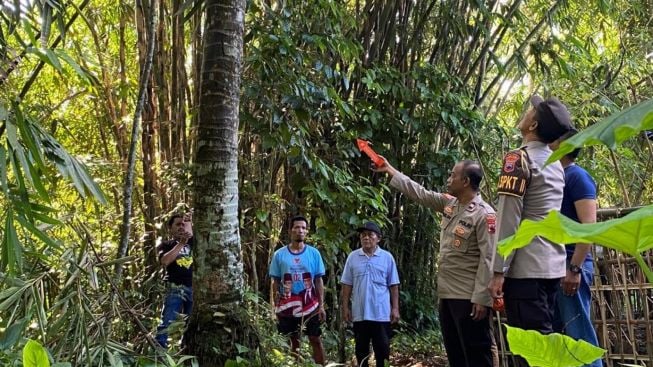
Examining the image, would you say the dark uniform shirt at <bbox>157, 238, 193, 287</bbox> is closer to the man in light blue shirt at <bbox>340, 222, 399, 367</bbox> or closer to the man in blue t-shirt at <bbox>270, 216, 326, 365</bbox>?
the man in blue t-shirt at <bbox>270, 216, 326, 365</bbox>

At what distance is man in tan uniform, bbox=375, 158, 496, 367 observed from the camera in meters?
2.67

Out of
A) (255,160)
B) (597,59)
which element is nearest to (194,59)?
(255,160)

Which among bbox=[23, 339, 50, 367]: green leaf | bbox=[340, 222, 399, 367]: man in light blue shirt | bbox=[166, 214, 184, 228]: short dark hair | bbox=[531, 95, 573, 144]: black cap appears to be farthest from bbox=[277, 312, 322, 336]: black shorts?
bbox=[23, 339, 50, 367]: green leaf

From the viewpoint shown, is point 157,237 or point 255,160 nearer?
point 255,160

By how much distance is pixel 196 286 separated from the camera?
2.45 metres

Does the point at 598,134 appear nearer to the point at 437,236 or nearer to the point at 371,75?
the point at 371,75

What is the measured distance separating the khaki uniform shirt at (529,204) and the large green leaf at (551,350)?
1.48 metres

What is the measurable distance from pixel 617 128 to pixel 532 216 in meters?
1.89

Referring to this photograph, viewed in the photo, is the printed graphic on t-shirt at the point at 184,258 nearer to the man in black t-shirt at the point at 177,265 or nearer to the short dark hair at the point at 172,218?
the man in black t-shirt at the point at 177,265

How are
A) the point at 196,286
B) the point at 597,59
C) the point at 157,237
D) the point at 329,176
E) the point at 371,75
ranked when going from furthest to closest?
the point at 597,59 < the point at 157,237 < the point at 371,75 < the point at 329,176 < the point at 196,286

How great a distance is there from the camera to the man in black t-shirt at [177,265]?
3.47m

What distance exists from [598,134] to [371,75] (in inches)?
148

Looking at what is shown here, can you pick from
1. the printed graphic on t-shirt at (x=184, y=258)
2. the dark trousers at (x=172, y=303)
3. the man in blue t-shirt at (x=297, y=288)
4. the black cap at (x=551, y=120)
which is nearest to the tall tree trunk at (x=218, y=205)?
the dark trousers at (x=172, y=303)

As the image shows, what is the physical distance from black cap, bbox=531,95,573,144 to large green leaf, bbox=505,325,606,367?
161 centimetres
